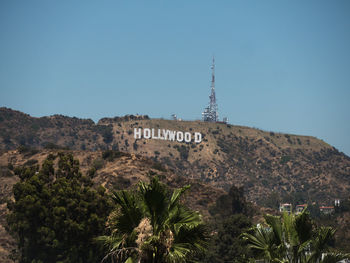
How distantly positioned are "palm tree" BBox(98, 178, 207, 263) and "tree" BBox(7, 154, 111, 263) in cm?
3659

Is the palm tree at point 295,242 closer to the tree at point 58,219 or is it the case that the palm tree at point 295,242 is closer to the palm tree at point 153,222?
the palm tree at point 153,222

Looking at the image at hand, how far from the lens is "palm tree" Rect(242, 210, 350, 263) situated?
2269 centimetres

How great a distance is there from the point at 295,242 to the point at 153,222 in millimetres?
5510

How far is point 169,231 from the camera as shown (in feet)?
67.8

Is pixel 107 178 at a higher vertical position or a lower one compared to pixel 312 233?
higher

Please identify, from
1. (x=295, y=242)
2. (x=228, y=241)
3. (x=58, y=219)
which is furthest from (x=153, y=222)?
(x=228, y=241)

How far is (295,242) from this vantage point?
899 inches

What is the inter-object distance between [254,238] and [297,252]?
67.1 inches

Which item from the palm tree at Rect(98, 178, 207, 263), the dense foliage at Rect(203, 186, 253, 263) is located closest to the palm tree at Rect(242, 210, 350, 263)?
the palm tree at Rect(98, 178, 207, 263)

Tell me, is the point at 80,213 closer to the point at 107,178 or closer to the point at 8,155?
the point at 107,178

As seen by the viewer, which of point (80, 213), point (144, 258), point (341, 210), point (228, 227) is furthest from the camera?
point (341, 210)

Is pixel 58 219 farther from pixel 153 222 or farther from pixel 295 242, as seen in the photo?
pixel 295 242

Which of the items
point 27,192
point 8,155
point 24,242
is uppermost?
point 8,155

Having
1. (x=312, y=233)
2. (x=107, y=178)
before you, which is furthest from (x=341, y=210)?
(x=312, y=233)
